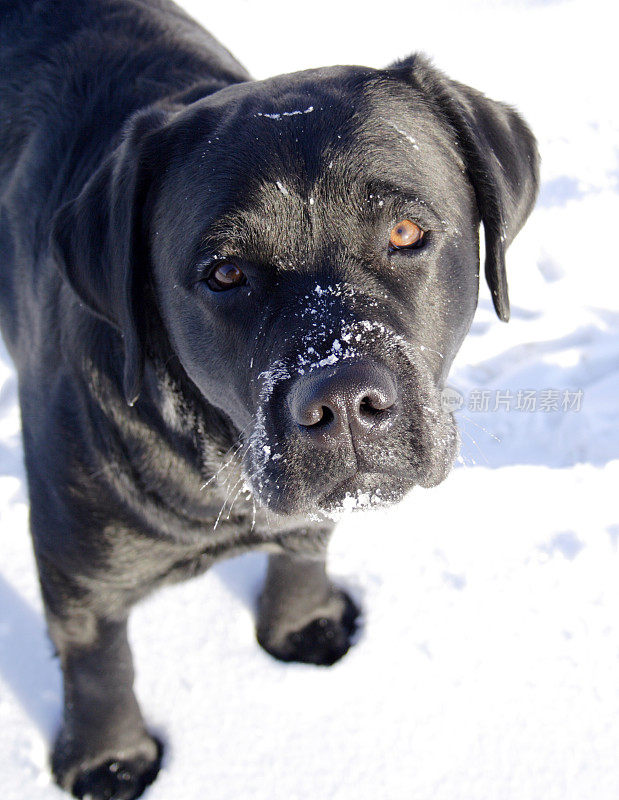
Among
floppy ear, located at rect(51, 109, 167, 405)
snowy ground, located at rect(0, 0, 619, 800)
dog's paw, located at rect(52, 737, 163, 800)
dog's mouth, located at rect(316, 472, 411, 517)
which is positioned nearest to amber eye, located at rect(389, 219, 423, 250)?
dog's mouth, located at rect(316, 472, 411, 517)

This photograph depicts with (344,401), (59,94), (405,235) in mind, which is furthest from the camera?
(59,94)

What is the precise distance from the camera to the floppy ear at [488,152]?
184 cm

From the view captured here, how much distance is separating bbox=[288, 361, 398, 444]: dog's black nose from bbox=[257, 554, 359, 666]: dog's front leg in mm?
1190

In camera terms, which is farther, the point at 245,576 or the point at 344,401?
the point at 245,576

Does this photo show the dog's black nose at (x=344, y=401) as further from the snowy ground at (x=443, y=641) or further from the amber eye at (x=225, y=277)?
the snowy ground at (x=443, y=641)

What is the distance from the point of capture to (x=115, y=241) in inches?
70.1

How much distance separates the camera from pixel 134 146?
1.76m

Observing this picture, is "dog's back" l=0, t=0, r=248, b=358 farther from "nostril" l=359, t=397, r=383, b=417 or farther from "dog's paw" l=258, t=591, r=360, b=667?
"dog's paw" l=258, t=591, r=360, b=667

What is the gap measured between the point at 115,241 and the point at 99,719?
144 cm

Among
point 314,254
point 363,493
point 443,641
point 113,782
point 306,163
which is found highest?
point 306,163

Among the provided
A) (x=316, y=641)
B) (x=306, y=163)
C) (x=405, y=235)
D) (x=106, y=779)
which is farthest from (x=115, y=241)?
(x=106, y=779)

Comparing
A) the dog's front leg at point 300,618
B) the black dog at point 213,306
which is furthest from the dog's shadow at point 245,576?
the black dog at point 213,306

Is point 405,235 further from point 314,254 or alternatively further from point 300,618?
point 300,618

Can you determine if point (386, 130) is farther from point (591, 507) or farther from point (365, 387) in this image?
point (591, 507)
